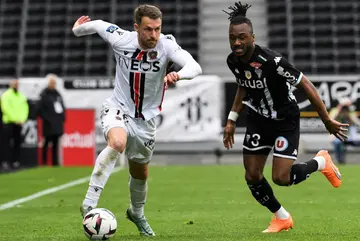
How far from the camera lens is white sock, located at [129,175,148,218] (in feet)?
25.2

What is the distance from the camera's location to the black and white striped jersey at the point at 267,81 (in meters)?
7.52

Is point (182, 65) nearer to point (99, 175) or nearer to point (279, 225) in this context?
point (99, 175)

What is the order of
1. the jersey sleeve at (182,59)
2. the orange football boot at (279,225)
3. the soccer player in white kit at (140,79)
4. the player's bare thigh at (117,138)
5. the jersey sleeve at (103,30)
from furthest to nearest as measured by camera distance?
the orange football boot at (279,225)
the jersey sleeve at (103,30)
the soccer player in white kit at (140,79)
the jersey sleeve at (182,59)
the player's bare thigh at (117,138)

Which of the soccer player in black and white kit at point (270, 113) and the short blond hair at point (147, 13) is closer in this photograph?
the short blond hair at point (147, 13)

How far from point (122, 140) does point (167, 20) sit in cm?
2136

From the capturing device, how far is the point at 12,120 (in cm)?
1928

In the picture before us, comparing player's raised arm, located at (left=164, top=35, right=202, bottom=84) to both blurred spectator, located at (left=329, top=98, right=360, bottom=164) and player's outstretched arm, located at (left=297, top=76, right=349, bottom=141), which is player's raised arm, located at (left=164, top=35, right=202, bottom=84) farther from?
blurred spectator, located at (left=329, top=98, right=360, bottom=164)

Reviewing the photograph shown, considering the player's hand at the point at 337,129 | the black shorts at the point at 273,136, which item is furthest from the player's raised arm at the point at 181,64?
the player's hand at the point at 337,129

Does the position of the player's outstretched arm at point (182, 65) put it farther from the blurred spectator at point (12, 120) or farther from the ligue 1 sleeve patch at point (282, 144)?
the blurred spectator at point (12, 120)

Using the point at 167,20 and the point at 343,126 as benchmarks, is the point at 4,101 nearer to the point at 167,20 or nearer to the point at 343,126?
the point at 167,20

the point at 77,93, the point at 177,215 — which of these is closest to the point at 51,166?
the point at 77,93

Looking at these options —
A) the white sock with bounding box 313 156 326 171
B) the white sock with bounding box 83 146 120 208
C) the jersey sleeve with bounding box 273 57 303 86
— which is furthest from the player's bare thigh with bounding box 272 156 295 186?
the white sock with bounding box 83 146 120 208

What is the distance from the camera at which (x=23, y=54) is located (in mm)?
27641

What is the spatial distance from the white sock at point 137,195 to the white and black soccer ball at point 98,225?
98 centimetres
